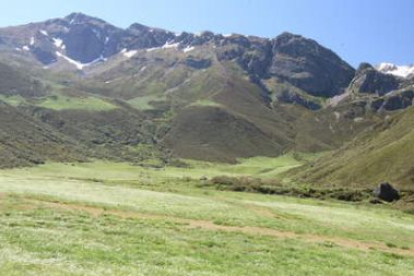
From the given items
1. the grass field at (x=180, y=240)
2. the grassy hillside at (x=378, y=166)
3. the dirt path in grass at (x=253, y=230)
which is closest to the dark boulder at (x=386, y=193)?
the grassy hillside at (x=378, y=166)

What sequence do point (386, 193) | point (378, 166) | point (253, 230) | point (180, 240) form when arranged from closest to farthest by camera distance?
1. point (180, 240)
2. point (253, 230)
3. point (386, 193)
4. point (378, 166)

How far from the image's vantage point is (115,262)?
84.2 feet

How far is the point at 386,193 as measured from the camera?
97688 mm

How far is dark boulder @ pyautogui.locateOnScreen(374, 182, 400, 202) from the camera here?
97312 millimetres

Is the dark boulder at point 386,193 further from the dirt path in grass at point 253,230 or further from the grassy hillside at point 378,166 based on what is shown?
the dirt path in grass at point 253,230

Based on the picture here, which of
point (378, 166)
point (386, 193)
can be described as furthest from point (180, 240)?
point (378, 166)

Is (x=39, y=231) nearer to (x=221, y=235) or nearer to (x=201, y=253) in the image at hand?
(x=201, y=253)

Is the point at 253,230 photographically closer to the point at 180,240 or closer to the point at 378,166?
the point at 180,240

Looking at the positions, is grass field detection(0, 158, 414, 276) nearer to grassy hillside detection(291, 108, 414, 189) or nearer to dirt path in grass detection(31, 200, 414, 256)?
dirt path in grass detection(31, 200, 414, 256)

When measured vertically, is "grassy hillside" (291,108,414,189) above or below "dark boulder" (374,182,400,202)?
above

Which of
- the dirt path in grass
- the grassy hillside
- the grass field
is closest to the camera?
the grass field

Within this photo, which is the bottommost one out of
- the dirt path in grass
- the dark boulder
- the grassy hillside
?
the dirt path in grass

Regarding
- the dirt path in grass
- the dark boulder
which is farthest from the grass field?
the dark boulder

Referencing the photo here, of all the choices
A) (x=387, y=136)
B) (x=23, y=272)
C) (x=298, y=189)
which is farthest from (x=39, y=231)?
(x=387, y=136)
